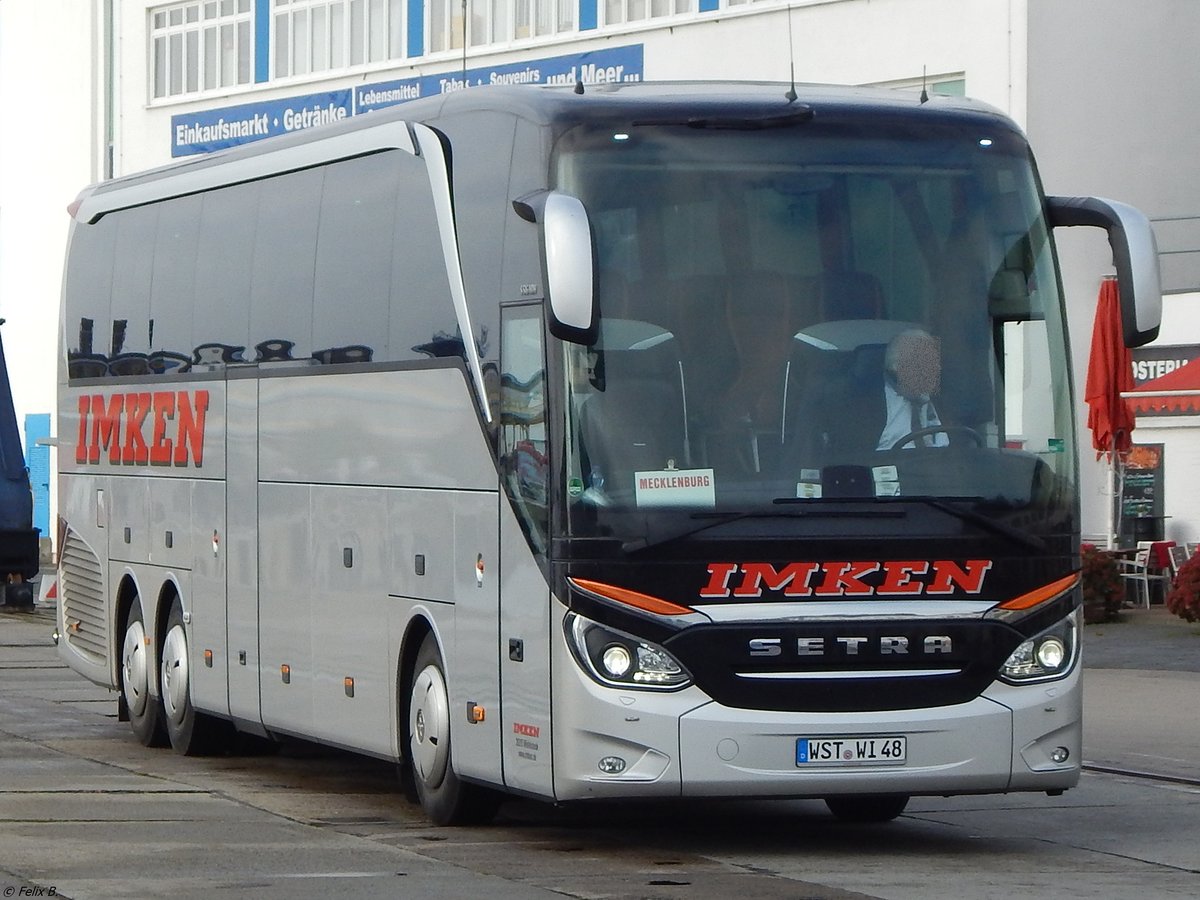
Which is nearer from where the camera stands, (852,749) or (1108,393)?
(852,749)

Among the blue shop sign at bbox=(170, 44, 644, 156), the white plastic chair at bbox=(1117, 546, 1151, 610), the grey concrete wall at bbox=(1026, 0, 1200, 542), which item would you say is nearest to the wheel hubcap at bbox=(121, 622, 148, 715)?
the white plastic chair at bbox=(1117, 546, 1151, 610)

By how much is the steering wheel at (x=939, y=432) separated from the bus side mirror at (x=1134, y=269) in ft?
2.65

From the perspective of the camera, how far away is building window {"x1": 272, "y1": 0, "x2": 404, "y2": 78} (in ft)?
145

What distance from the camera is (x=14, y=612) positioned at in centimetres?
3222

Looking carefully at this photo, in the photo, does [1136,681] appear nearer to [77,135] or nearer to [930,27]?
[930,27]

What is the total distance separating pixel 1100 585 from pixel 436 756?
662 inches

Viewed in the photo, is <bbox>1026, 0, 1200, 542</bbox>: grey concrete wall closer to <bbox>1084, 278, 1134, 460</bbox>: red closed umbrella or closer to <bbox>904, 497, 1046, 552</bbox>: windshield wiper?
<bbox>1084, 278, 1134, 460</bbox>: red closed umbrella

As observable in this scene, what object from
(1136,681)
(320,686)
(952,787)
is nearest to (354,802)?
(320,686)

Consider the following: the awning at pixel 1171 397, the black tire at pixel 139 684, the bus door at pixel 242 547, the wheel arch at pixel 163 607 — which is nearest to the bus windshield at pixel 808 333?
the bus door at pixel 242 547

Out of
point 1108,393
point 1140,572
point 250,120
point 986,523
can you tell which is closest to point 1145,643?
point 1108,393

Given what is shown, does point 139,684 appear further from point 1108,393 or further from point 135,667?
point 1108,393

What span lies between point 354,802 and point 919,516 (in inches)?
156

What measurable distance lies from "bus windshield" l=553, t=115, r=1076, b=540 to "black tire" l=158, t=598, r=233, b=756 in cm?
587

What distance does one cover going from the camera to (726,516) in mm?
10703
